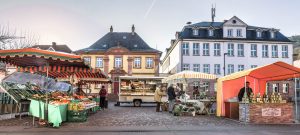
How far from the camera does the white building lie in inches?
1997

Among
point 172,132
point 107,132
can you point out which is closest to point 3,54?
point 107,132

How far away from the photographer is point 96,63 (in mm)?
53969

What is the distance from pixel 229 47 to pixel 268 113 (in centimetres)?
3694

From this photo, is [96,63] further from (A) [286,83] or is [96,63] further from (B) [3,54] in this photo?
(B) [3,54]

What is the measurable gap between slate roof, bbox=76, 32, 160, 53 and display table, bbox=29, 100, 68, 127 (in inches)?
1548

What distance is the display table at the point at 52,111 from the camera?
1352cm

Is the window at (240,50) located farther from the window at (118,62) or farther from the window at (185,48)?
the window at (118,62)

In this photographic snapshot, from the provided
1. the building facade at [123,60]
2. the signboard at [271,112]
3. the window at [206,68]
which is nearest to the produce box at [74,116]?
the signboard at [271,112]

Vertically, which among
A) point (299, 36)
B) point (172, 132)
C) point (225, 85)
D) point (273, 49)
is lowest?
point (172, 132)

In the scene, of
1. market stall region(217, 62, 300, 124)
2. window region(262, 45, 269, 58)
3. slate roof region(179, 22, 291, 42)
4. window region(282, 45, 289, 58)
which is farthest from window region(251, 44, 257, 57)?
market stall region(217, 62, 300, 124)

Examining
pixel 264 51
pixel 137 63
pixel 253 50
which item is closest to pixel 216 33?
pixel 253 50

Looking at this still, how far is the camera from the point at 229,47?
51688 millimetres

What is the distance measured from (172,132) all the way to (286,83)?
45.3 metres

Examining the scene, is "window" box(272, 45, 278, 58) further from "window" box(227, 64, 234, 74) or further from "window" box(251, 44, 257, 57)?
"window" box(227, 64, 234, 74)
